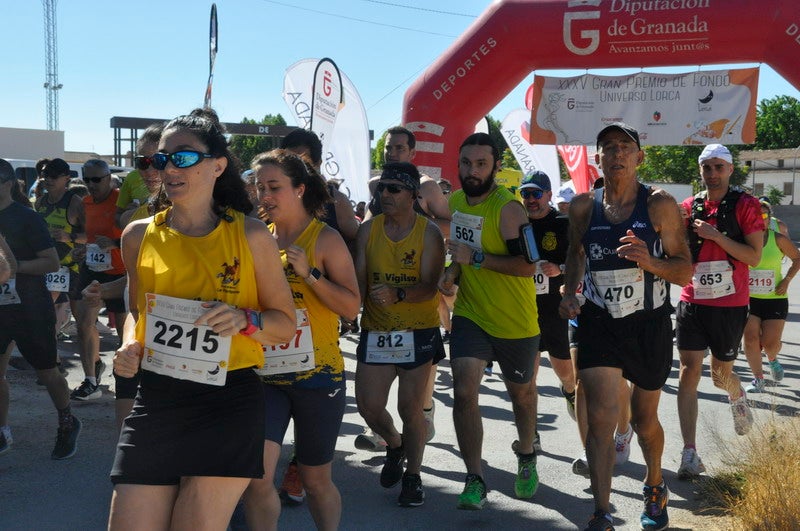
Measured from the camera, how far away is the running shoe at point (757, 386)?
774 centimetres

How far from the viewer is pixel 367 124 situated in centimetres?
1312

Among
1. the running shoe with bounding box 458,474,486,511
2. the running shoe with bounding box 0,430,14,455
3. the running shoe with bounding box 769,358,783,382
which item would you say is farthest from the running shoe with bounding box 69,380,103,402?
the running shoe with bounding box 769,358,783,382

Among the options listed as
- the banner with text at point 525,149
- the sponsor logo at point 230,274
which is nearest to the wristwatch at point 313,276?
the sponsor logo at point 230,274

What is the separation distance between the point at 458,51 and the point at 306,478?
713 centimetres

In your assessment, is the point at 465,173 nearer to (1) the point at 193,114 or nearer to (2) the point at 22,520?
(1) the point at 193,114

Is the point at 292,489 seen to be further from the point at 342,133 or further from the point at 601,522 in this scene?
the point at 342,133

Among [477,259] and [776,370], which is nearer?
[477,259]

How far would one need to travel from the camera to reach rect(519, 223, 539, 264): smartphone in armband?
16.9ft

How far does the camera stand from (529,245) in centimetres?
515

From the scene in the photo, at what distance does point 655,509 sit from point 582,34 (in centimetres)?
628

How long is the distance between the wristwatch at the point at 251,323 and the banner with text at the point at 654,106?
25.1 feet

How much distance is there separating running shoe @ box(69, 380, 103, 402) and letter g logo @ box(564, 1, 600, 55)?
238 inches

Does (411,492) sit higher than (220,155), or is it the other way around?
(220,155)

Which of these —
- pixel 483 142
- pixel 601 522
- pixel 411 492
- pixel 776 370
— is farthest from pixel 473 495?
pixel 776 370
